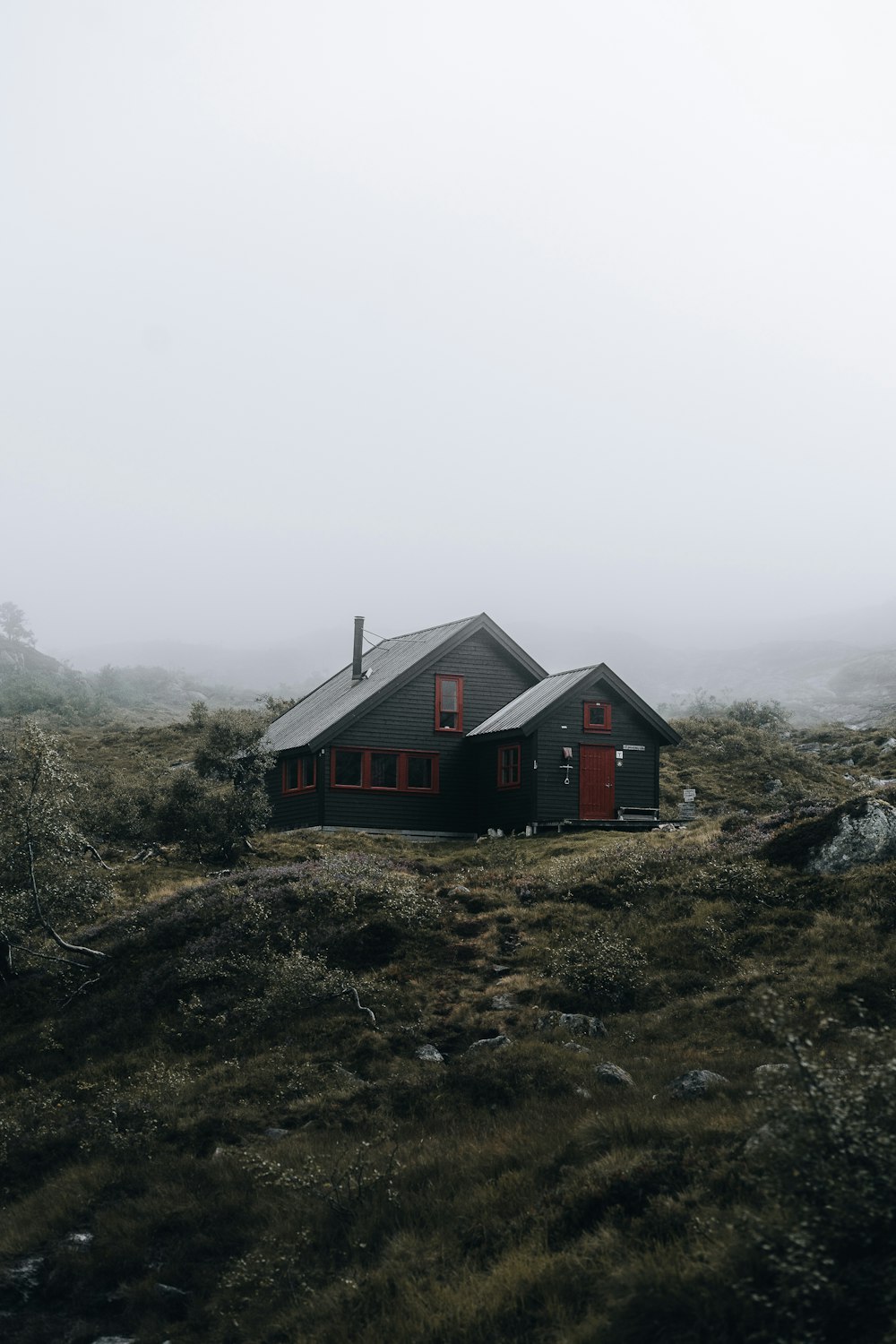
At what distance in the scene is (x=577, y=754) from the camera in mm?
42688

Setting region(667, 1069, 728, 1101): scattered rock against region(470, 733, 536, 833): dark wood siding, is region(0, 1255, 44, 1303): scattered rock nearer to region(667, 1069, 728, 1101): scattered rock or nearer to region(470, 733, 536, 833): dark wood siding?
region(667, 1069, 728, 1101): scattered rock

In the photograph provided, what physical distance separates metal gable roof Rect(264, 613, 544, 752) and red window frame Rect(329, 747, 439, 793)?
1350mm

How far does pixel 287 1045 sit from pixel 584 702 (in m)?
26.2

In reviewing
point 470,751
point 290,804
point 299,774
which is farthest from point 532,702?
point 290,804

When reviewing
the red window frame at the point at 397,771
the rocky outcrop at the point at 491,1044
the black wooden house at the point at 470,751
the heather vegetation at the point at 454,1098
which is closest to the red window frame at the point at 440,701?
the black wooden house at the point at 470,751

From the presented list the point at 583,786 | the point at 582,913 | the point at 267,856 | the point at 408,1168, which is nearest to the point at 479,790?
the point at 583,786

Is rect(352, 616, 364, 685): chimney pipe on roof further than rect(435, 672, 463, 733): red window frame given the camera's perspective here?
Yes

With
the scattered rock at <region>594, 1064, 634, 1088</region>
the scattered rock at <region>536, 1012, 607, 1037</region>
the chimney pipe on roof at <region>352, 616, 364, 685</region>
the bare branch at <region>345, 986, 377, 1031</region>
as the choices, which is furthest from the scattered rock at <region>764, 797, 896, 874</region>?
the chimney pipe on roof at <region>352, 616, 364, 685</region>

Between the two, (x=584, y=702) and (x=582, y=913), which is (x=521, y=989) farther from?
(x=584, y=702)

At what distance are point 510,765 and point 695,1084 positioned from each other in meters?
29.4

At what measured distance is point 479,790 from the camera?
4506 cm

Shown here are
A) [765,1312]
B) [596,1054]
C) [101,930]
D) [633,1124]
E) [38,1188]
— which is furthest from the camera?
[101,930]

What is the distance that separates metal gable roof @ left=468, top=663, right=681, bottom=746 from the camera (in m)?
42.2

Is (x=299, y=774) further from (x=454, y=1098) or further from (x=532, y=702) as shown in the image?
(x=454, y=1098)
